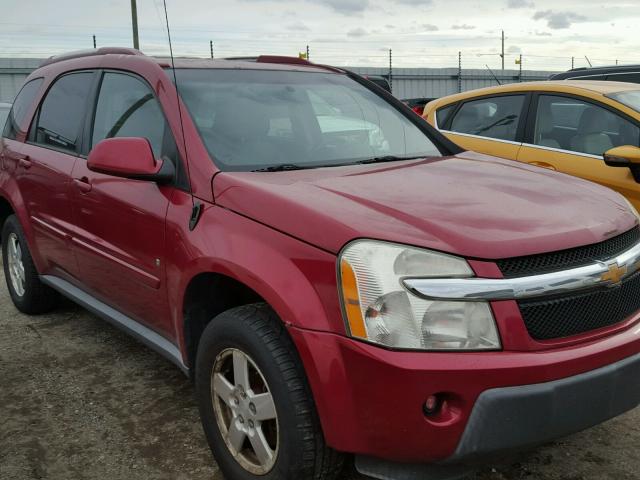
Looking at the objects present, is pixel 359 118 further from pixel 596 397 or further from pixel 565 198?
pixel 596 397

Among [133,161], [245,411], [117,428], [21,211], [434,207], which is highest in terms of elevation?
[133,161]

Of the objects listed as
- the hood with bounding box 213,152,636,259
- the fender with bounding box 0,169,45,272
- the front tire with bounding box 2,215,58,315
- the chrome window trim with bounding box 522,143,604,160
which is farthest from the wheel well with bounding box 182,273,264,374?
the chrome window trim with bounding box 522,143,604,160

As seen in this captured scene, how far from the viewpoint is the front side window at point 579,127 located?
4.94m

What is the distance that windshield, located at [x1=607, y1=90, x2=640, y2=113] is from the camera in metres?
4.95

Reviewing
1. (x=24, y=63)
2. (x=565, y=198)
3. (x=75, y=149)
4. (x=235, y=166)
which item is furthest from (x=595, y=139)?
(x=24, y=63)

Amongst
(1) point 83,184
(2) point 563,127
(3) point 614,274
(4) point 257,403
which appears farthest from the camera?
(2) point 563,127

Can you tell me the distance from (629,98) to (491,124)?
1.14m

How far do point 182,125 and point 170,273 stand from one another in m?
0.64

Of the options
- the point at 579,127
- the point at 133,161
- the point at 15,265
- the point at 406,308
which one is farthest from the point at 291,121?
the point at 579,127

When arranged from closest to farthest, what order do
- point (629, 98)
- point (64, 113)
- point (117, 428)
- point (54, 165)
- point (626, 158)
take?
1. point (117, 428)
2. point (54, 165)
3. point (64, 113)
4. point (626, 158)
5. point (629, 98)

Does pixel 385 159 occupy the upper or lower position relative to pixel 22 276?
upper

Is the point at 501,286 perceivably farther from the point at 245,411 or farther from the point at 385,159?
the point at 385,159

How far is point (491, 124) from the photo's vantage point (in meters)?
5.82

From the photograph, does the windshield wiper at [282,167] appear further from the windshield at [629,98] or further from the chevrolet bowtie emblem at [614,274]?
the windshield at [629,98]
